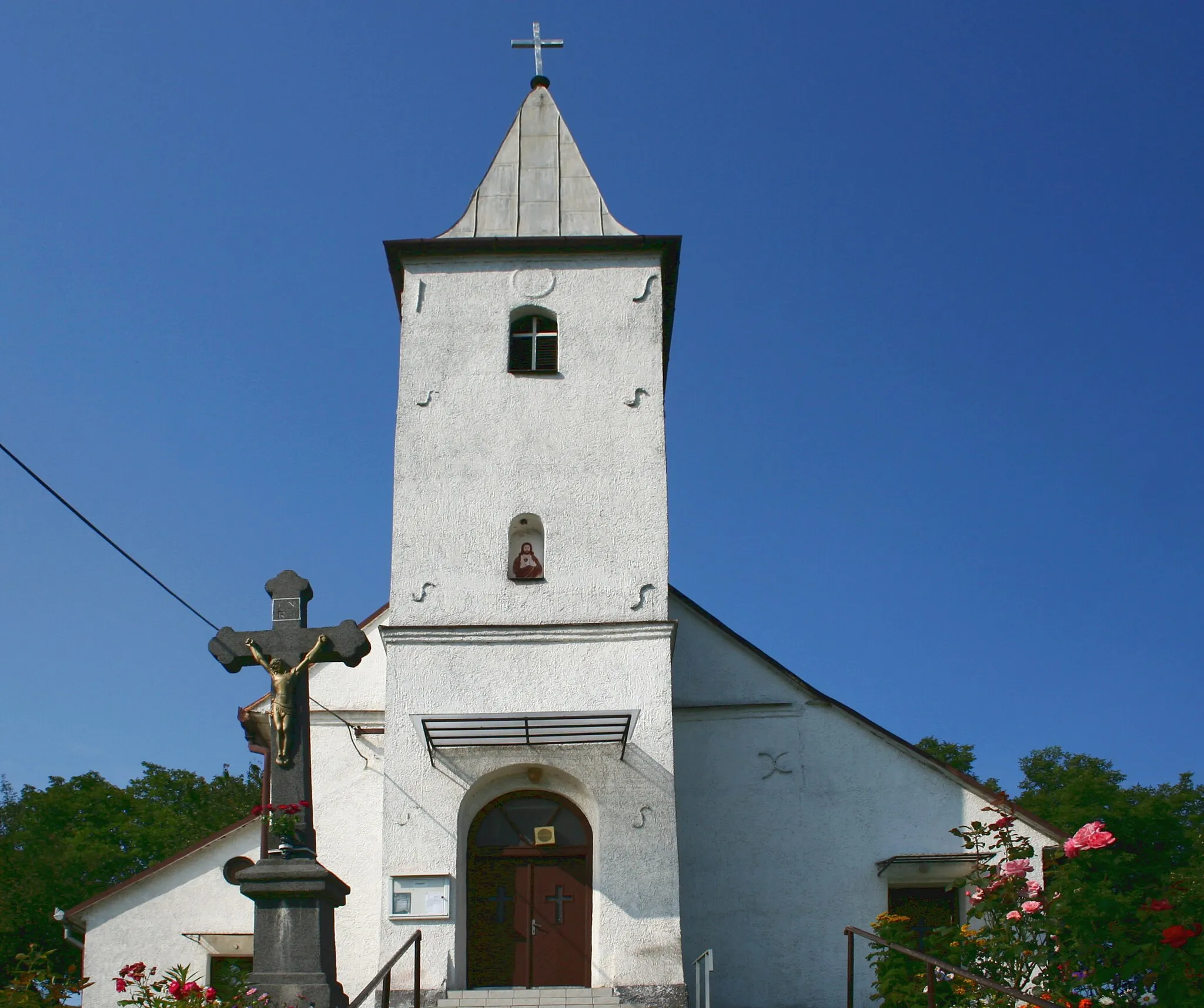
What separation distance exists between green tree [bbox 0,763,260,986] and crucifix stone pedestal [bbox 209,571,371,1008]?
85.4 ft

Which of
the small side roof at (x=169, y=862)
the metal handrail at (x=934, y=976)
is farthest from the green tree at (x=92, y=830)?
the metal handrail at (x=934, y=976)

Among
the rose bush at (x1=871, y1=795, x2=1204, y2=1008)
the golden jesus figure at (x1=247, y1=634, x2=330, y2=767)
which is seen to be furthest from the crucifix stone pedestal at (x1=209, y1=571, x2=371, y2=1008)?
the rose bush at (x1=871, y1=795, x2=1204, y2=1008)

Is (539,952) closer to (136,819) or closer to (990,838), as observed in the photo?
(990,838)

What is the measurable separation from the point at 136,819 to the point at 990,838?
39.1 meters

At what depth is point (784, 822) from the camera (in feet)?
49.5

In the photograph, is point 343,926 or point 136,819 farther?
point 136,819

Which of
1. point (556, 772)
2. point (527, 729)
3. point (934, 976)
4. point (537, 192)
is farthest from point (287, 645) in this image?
point (537, 192)

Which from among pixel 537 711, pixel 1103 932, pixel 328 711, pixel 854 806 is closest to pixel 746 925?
pixel 854 806

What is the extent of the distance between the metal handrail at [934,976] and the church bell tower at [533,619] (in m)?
2.39

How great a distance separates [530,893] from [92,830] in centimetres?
3643

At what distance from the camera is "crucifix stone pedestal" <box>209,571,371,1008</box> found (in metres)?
9.47

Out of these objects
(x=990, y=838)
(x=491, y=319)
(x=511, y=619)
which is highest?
(x=491, y=319)

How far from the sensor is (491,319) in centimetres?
1548

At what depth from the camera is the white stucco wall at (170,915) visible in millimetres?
15336
